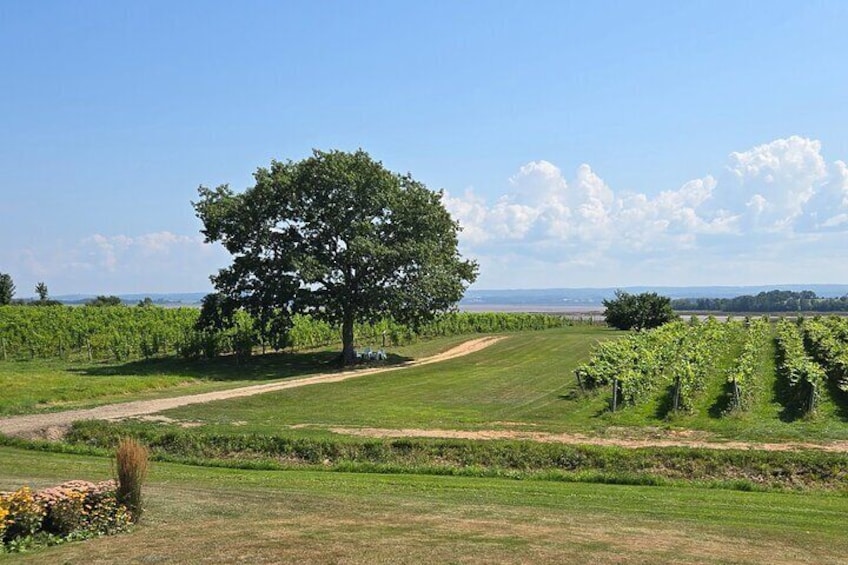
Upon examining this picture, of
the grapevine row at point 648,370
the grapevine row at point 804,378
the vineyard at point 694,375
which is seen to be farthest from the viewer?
the grapevine row at point 648,370

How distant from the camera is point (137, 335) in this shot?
152ft

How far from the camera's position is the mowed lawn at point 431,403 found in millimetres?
21703

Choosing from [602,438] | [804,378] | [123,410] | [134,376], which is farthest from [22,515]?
[134,376]

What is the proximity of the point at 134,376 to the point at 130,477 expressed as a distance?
2489cm

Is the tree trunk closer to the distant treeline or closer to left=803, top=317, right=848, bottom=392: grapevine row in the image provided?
left=803, top=317, right=848, bottom=392: grapevine row

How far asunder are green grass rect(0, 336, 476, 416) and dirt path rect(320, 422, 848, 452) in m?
10.4

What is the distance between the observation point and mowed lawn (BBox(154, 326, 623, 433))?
854 inches

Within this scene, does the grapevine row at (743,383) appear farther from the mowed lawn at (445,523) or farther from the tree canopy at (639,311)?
the tree canopy at (639,311)

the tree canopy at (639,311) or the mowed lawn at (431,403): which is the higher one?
the tree canopy at (639,311)

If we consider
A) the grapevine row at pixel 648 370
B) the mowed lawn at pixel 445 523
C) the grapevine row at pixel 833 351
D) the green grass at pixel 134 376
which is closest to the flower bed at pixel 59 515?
the mowed lawn at pixel 445 523

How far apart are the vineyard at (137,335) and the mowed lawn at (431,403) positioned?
9483mm

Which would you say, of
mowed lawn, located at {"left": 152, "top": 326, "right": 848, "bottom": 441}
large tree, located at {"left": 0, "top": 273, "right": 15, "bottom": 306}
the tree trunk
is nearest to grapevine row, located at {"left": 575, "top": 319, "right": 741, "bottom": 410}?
mowed lawn, located at {"left": 152, "top": 326, "right": 848, "bottom": 441}

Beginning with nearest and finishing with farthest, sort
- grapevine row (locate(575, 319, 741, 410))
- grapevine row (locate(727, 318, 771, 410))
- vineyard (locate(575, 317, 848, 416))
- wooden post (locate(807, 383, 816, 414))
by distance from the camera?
wooden post (locate(807, 383, 816, 414)) < grapevine row (locate(727, 318, 771, 410)) < vineyard (locate(575, 317, 848, 416)) < grapevine row (locate(575, 319, 741, 410))

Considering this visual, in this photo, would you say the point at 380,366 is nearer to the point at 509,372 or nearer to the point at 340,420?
the point at 509,372
